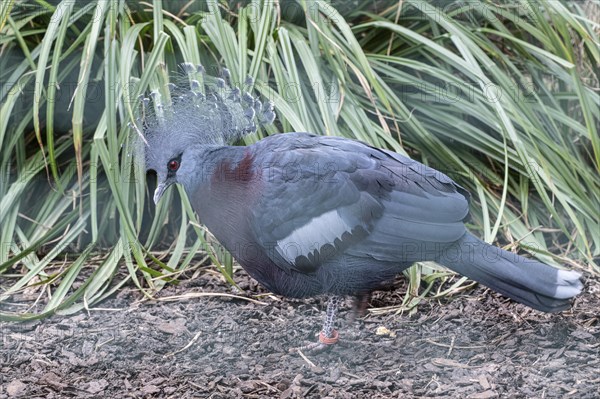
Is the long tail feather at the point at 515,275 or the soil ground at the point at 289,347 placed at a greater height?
the long tail feather at the point at 515,275

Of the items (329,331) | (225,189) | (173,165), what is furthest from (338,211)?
(173,165)

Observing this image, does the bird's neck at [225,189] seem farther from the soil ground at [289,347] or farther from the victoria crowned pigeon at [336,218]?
the soil ground at [289,347]

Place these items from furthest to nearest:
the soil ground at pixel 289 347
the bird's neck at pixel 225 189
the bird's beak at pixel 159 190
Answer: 1. the bird's beak at pixel 159 190
2. the bird's neck at pixel 225 189
3. the soil ground at pixel 289 347

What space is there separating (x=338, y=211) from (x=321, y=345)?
0.50 m

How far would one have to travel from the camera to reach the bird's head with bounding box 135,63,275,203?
2420 mm

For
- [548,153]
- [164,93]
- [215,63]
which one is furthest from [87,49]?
[548,153]

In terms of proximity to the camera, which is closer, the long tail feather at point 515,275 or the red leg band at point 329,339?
the long tail feather at point 515,275

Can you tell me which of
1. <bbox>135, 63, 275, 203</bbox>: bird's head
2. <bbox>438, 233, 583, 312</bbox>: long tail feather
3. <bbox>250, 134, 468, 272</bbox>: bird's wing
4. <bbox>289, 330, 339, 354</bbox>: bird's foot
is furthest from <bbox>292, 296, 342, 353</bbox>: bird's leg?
<bbox>135, 63, 275, 203</bbox>: bird's head

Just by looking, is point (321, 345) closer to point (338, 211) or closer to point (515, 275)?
point (338, 211)

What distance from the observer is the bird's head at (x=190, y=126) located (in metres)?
2.42

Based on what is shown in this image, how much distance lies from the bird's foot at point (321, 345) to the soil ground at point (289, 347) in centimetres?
3

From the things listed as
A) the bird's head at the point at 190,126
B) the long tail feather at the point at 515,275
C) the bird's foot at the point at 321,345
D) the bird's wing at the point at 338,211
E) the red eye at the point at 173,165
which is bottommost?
the bird's foot at the point at 321,345

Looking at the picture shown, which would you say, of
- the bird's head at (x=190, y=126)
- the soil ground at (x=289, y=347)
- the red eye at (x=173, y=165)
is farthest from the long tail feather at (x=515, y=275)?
the red eye at (x=173, y=165)

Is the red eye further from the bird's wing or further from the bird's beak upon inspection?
the bird's wing
